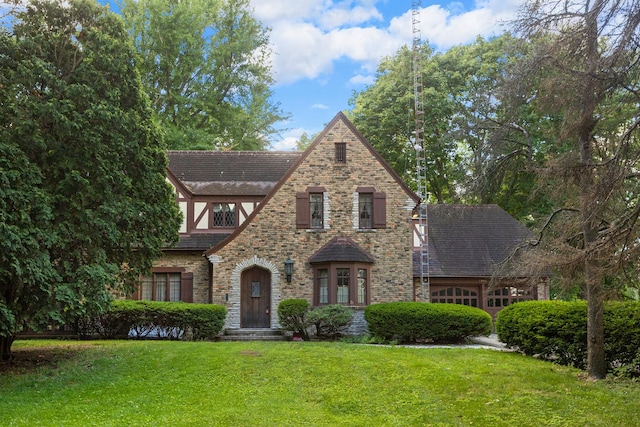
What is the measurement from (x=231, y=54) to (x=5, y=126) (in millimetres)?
23556

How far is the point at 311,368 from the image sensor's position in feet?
38.0

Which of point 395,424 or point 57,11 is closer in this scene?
point 395,424

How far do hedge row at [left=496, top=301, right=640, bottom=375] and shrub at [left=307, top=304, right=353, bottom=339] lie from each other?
184 inches

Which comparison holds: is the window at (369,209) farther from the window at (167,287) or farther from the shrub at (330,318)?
the window at (167,287)

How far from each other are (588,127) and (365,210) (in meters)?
10.2

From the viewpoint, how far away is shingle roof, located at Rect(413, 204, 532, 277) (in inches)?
864

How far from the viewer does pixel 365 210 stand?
66.1 feet

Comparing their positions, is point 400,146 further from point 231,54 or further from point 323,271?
point 323,271

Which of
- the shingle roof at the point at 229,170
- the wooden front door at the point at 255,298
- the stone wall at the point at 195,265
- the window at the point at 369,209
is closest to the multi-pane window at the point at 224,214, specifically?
the shingle roof at the point at 229,170

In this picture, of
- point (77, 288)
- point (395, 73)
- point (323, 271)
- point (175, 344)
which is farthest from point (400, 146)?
point (77, 288)

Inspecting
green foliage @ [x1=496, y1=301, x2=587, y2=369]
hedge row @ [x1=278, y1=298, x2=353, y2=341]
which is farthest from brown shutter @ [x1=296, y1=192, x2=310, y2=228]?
green foliage @ [x1=496, y1=301, x2=587, y2=369]

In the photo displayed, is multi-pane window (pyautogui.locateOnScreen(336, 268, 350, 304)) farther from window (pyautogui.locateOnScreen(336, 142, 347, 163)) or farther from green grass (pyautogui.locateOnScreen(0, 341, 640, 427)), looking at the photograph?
green grass (pyautogui.locateOnScreen(0, 341, 640, 427))

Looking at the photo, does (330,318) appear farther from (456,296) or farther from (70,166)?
(70,166)

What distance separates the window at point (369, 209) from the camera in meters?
19.9
